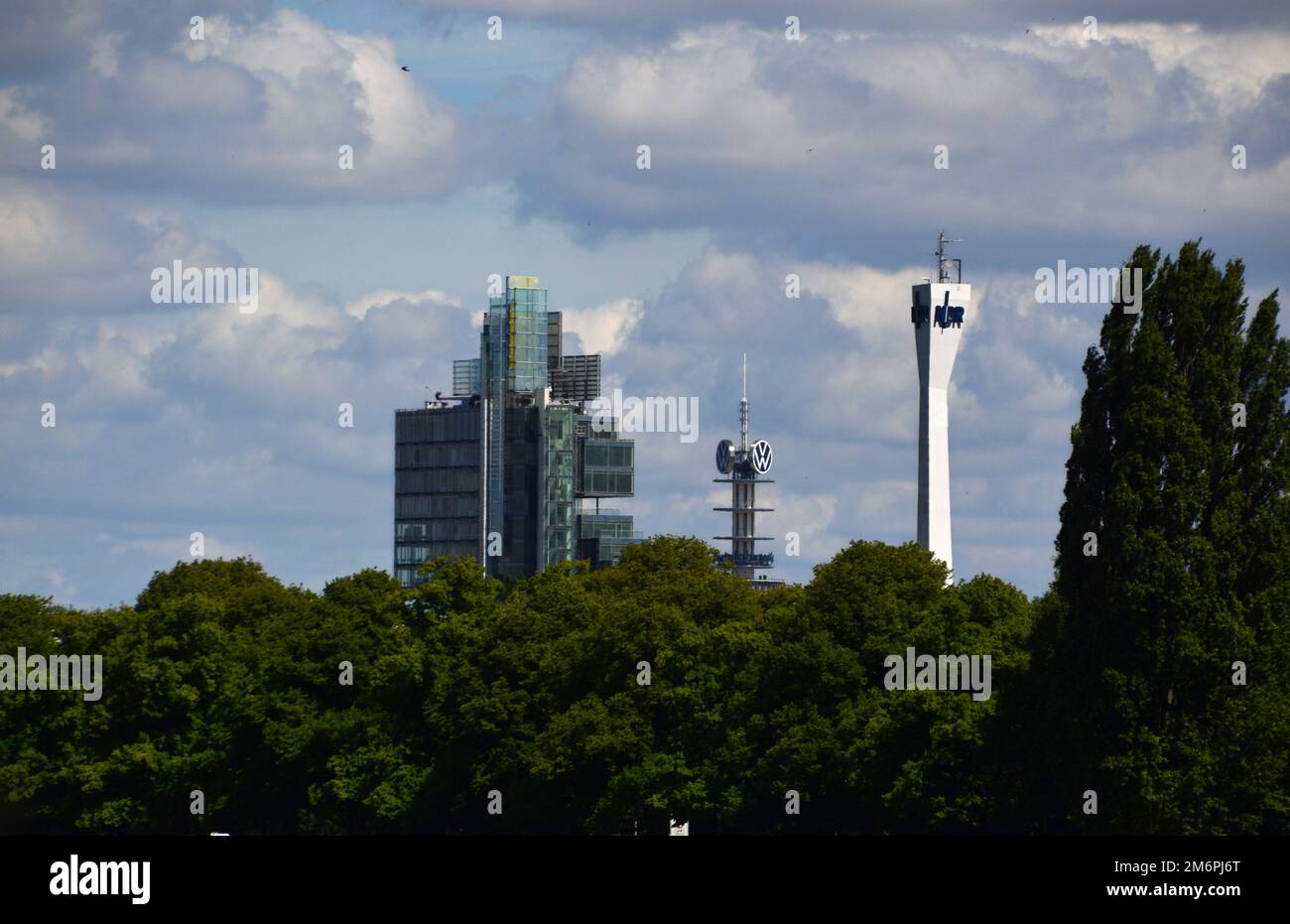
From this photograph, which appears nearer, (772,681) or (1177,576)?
(1177,576)

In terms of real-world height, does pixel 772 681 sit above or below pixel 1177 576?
below

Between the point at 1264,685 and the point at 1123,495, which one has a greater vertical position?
the point at 1123,495

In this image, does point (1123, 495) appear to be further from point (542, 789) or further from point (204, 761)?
point (204, 761)

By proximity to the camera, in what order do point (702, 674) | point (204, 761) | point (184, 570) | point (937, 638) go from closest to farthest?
point (937, 638) → point (702, 674) → point (204, 761) → point (184, 570)

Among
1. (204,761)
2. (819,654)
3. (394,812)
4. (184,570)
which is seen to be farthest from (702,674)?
(184,570)

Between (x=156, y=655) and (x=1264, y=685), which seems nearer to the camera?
(x=1264, y=685)
